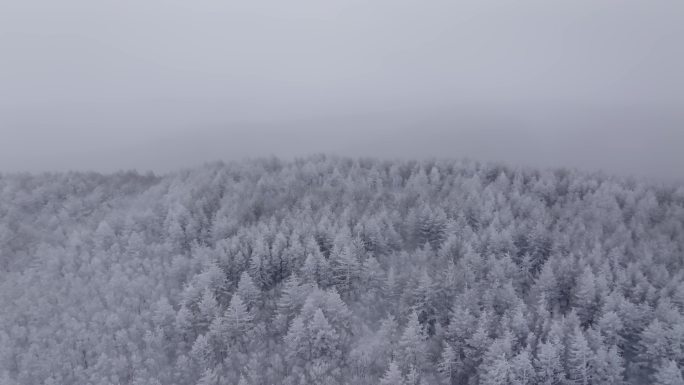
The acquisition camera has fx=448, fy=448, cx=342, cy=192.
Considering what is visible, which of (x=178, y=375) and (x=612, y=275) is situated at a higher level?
(x=612, y=275)

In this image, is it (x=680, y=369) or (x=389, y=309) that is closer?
(x=680, y=369)

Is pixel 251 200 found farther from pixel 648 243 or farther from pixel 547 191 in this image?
pixel 648 243

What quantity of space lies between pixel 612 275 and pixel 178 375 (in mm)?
57628

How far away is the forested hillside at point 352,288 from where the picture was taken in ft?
165

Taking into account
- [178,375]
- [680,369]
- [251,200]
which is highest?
[251,200]

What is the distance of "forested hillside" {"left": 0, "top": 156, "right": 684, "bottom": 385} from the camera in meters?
50.2

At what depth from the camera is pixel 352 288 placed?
6300cm

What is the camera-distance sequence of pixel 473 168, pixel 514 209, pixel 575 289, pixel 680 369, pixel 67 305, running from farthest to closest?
pixel 473 168 < pixel 514 209 < pixel 67 305 < pixel 575 289 < pixel 680 369

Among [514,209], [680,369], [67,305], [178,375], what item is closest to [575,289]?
[680,369]

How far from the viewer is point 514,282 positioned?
61562 mm

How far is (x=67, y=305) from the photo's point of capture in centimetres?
6612

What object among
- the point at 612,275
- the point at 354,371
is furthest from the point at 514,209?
the point at 354,371

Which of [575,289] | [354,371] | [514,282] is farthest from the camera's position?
[514,282]

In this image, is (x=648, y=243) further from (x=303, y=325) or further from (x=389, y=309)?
(x=303, y=325)
